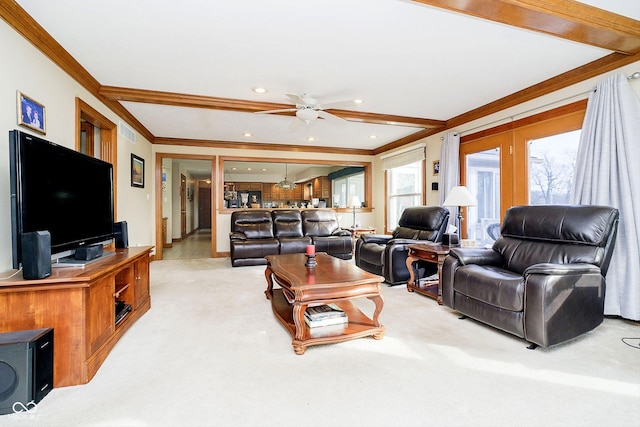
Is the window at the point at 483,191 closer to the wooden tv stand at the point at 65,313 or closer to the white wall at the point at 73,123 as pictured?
the white wall at the point at 73,123

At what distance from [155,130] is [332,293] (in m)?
4.96

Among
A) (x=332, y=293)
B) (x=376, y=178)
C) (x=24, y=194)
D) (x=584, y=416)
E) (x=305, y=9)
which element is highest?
(x=305, y=9)

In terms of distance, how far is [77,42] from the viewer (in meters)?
2.60

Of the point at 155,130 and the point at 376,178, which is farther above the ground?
A: the point at 155,130

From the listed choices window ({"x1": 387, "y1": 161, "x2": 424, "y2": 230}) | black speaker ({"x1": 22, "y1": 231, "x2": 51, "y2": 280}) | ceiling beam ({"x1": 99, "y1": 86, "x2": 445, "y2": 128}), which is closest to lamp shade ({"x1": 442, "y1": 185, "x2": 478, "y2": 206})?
ceiling beam ({"x1": 99, "y1": 86, "x2": 445, "y2": 128})

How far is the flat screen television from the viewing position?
1703 millimetres

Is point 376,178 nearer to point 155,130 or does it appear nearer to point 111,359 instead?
point 155,130

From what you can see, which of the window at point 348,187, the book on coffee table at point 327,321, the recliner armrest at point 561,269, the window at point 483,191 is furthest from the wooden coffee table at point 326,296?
the window at point 348,187

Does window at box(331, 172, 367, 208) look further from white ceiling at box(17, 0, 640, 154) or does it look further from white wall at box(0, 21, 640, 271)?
white ceiling at box(17, 0, 640, 154)

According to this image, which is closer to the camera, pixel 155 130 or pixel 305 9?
pixel 305 9

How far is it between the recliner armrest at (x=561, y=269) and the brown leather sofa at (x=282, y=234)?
3688 millimetres

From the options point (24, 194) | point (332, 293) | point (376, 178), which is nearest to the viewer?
point (24, 194)

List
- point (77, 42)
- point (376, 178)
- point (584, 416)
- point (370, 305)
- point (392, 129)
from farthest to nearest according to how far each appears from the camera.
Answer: point (376, 178) < point (392, 129) < point (370, 305) < point (77, 42) < point (584, 416)

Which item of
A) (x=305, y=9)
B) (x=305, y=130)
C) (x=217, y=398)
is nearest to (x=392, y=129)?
(x=305, y=130)
